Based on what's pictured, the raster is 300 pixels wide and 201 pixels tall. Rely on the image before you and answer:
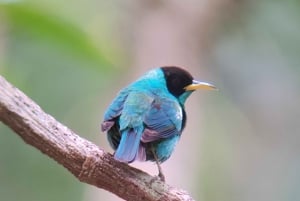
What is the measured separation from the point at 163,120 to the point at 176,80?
1.29 ft

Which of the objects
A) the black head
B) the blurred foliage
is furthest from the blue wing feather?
the blurred foliage

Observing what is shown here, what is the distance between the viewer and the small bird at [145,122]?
8.31 ft

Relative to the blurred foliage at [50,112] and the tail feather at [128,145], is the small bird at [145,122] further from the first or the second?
the blurred foliage at [50,112]

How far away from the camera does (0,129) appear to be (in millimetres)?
5914

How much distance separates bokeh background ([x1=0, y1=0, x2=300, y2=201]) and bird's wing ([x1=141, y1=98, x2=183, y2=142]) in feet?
4.57

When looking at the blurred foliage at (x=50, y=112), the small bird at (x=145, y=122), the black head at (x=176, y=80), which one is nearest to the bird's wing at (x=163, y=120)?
the small bird at (x=145, y=122)

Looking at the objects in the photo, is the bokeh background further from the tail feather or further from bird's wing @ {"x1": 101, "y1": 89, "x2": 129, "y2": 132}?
the tail feather

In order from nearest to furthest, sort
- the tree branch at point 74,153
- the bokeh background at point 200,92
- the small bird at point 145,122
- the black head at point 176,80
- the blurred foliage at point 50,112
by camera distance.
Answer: the tree branch at point 74,153 → the small bird at point 145,122 → the black head at point 176,80 → the bokeh background at point 200,92 → the blurred foliage at point 50,112

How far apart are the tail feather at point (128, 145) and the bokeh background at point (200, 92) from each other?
1.57 meters

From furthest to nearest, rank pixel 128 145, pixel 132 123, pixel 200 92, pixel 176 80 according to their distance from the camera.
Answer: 1. pixel 200 92
2. pixel 176 80
3. pixel 132 123
4. pixel 128 145

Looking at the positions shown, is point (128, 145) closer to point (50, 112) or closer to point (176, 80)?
point (176, 80)

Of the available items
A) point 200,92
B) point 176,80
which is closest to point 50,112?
point 200,92

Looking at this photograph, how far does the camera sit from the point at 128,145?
2.48m

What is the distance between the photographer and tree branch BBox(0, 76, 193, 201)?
2.02m
